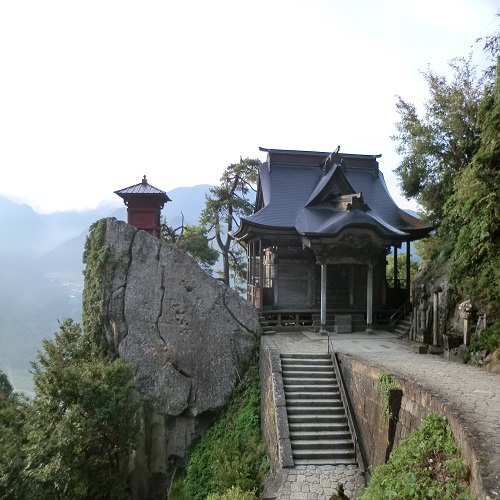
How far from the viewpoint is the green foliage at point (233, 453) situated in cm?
1034

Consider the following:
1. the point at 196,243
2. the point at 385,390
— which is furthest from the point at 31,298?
the point at 385,390

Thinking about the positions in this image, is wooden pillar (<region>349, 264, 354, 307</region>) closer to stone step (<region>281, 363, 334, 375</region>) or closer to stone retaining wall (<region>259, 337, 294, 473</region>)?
stone retaining wall (<region>259, 337, 294, 473</region>)

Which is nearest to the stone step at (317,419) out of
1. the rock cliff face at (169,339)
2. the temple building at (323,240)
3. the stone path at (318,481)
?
the stone path at (318,481)

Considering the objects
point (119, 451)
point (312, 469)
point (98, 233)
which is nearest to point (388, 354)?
point (312, 469)

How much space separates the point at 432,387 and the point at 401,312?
1118 centimetres

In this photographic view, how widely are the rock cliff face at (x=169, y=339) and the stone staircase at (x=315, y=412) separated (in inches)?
131

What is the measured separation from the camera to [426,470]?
5.62 m

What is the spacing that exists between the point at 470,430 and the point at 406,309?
13419mm

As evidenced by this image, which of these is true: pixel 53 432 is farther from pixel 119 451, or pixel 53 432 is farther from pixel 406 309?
pixel 406 309

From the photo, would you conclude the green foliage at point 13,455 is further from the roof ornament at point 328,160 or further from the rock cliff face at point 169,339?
the roof ornament at point 328,160

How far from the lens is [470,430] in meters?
5.48

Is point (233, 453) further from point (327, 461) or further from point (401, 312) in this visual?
point (401, 312)

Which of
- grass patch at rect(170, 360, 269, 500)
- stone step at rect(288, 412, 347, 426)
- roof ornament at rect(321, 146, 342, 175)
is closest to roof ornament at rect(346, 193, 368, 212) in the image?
roof ornament at rect(321, 146, 342, 175)

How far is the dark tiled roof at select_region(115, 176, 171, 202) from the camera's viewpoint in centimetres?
2035
